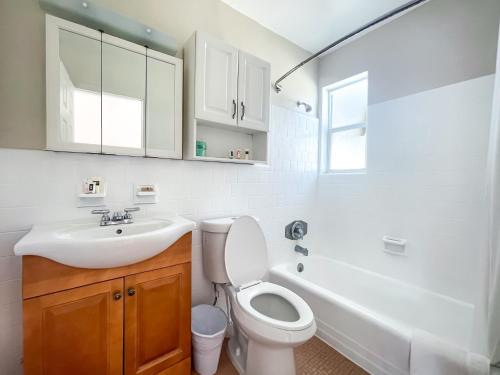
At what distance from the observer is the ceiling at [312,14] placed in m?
1.67

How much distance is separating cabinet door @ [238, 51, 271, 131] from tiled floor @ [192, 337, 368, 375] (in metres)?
1.67

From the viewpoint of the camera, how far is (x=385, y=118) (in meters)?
1.89

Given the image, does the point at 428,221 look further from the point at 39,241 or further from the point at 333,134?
the point at 39,241

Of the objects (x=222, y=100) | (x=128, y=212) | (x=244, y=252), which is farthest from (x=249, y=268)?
(x=222, y=100)

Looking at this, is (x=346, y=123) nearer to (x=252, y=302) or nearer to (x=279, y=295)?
(x=279, y=295)

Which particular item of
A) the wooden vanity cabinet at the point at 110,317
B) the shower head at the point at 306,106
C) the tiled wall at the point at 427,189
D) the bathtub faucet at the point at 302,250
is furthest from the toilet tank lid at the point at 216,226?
the shower head at the point at 306,106

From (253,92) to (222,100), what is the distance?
0.29m

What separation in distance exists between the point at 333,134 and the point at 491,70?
48.0 inches

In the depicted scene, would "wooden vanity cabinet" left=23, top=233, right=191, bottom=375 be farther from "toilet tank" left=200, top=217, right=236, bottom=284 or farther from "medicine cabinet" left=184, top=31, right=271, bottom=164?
"medicine cabinet" left=184, top=31, right=271, bottom=164

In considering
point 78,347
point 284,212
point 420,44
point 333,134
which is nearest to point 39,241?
point 78,347

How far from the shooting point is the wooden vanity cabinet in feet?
2.67

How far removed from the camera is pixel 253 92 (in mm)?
1646

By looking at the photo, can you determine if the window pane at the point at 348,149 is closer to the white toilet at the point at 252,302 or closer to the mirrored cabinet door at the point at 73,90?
the white toilet at the point at 252,302

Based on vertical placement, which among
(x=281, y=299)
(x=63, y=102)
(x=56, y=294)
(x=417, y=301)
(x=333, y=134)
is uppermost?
(x=333, y=134)
